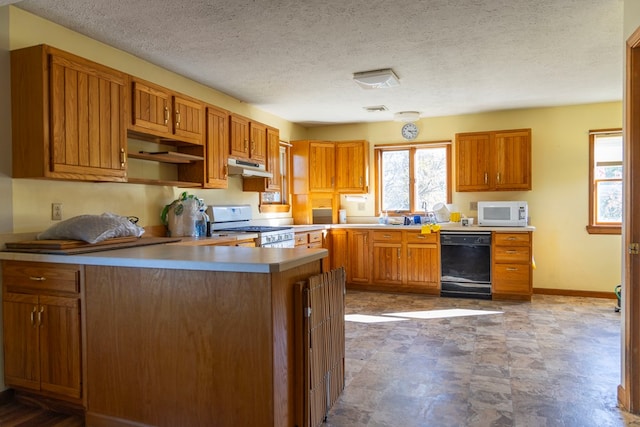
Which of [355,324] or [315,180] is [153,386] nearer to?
[355,324]

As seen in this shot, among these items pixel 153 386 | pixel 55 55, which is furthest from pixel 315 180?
pixel 153 386

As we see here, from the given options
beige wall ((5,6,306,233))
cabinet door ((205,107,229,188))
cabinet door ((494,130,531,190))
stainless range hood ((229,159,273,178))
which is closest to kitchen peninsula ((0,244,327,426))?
beige wall ((5,6,306,233))

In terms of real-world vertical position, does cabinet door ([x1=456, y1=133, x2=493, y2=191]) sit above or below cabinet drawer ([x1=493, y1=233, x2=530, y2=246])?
above

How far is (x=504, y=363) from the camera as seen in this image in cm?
296

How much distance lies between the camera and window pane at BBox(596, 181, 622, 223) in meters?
5.06

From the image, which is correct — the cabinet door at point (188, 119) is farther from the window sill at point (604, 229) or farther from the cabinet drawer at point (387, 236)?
the window sill at point (604, 229)

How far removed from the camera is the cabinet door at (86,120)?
2492mm

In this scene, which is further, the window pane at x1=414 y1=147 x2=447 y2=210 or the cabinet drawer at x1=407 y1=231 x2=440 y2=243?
the window pane at x1=414 y1=147 x2=447 y2=210

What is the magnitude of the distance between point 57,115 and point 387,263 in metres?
4.03

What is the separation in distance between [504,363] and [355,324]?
1417 mm

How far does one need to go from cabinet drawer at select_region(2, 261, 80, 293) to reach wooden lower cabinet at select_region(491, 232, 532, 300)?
14.3 feet

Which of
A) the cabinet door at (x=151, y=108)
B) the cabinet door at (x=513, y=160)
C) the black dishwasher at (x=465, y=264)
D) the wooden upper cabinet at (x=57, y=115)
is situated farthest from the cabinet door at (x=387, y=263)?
the wooden upper cabinet at (x=57, y=115)

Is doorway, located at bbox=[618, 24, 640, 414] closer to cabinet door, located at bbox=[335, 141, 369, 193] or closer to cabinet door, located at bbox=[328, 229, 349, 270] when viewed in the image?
cabinet door, located at bbox=[328, 229, 349, 270]

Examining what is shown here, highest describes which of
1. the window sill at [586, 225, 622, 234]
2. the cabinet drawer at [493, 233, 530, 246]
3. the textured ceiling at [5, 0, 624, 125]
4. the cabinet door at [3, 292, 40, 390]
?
the textured ceiling at [5, 0, 624, 125]
